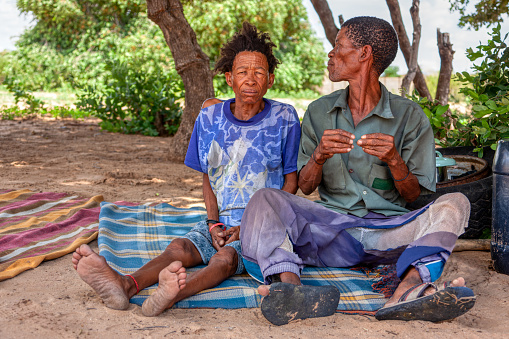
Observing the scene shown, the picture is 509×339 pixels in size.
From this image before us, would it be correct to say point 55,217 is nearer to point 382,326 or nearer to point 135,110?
point 382,326

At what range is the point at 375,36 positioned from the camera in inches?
96.5

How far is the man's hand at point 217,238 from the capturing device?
260 centimetres

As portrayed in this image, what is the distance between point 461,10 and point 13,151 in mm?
6324

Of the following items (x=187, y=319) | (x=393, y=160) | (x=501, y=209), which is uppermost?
(x=393, y=160)

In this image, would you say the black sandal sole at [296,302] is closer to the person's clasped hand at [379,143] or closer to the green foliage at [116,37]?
the person's clasped hand at [379,143]

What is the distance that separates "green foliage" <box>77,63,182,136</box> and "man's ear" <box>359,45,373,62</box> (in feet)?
17.0

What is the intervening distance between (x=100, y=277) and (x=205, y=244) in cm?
73

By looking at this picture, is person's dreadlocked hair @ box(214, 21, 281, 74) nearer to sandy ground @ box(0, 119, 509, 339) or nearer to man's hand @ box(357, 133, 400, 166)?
man's hand @ box(357, 133, 400, 166)

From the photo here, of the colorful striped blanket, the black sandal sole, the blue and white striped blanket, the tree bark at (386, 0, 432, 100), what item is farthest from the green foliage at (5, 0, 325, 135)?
the black sandal sole

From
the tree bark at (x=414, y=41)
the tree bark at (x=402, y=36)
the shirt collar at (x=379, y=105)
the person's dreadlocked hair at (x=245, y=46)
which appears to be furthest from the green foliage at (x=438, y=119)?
the tree bark at (x=402, y=36)

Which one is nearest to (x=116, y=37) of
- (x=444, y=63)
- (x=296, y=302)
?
(x=444, y=63)

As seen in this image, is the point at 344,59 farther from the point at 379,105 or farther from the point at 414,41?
the point at 414,41

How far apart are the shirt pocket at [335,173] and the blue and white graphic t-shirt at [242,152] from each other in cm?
30

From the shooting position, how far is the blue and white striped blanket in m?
2.22
